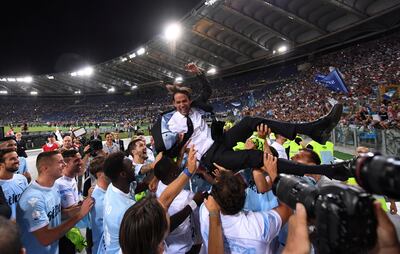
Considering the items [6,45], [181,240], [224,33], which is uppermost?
[224,33]

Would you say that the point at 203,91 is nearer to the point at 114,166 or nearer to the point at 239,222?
the point at 114,166

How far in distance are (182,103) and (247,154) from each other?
967mm

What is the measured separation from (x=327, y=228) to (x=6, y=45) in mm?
1530

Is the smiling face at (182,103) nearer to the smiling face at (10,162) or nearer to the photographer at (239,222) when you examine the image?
the photographer at (239,222)

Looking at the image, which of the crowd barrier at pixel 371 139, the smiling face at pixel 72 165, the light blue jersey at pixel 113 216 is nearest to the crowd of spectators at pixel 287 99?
the crowd barrier at pixel 371 139

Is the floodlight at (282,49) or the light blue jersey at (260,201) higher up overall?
the floodlight at (282,49)

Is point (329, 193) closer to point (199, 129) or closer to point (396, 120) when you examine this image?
point (199, 129)

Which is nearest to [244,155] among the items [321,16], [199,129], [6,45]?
[199,129]

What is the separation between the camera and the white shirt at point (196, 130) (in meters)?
3.27

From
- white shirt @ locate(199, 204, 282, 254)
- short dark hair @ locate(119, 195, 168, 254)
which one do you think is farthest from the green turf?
short dark hair @ locate(119, 195, 168, 254)

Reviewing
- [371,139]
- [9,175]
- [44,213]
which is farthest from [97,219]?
[371,139]

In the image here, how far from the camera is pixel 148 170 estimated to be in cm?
449

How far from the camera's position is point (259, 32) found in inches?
1219

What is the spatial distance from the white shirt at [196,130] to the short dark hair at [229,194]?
1138mm
